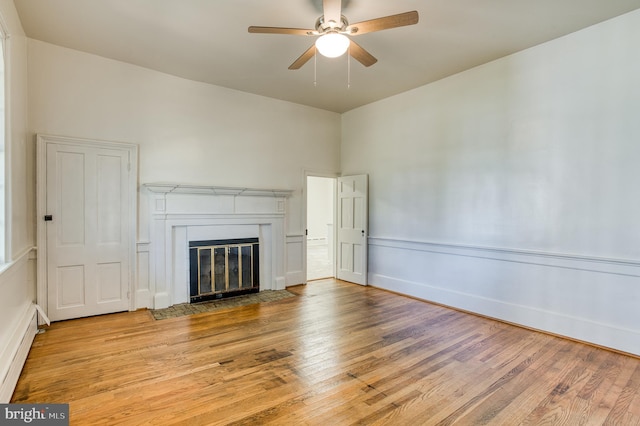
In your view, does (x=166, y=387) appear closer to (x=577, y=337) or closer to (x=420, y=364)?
(x=420, y=364)

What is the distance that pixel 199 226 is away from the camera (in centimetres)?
474

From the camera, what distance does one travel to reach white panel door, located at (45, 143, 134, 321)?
3.78 m

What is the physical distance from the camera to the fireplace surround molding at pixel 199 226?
14.4 feet

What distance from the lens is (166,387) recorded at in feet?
8.18

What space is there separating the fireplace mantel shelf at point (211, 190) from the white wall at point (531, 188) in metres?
1.96

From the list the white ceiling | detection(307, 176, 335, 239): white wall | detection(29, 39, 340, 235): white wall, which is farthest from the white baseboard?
detection(307, 176, 335, 239): white wall

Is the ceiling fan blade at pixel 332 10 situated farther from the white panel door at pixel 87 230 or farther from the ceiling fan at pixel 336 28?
the white panel door at pixel 87 230

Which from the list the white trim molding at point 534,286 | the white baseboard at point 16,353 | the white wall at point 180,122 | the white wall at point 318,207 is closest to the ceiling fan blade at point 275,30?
the white wall at point 180,122

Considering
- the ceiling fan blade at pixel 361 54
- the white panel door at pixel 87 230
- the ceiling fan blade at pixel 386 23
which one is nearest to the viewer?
the ceiling fan blade at pixel 386 23

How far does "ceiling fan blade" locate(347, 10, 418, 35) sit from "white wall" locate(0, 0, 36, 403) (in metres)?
2.74

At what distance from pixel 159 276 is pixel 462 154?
14.8 ft

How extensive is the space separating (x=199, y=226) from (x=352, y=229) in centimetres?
270

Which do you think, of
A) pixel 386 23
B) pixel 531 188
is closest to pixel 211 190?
pixel 386 23

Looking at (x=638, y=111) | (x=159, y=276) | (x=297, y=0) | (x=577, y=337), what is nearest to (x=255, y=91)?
(x=297, y=0)
